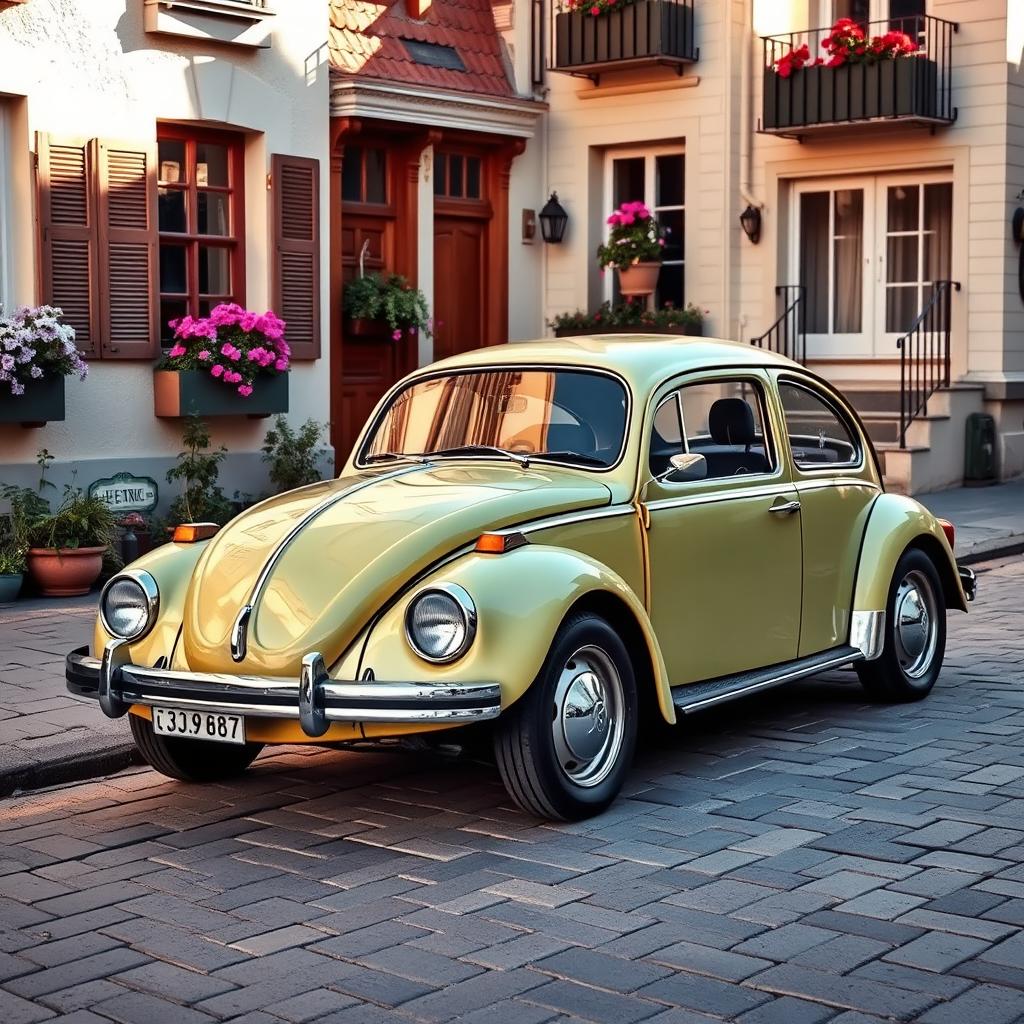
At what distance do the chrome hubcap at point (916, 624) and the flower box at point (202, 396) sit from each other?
680cm

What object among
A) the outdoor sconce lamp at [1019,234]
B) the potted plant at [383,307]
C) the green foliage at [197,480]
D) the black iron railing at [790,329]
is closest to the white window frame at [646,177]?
the black iron railing at [790,329]

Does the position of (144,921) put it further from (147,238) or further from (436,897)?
(147,238)

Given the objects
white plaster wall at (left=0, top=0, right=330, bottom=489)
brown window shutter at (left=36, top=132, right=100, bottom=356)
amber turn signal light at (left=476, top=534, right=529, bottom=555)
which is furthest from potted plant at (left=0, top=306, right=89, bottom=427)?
amber turn signal light at (left=476, top=534, right=529, bottom=555)

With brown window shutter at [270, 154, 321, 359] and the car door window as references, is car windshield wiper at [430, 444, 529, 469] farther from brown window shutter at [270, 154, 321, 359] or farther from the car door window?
brown window shutter at [270, 154, 321, 359]

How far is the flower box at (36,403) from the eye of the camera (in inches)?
460

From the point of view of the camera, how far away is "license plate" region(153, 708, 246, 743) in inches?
225

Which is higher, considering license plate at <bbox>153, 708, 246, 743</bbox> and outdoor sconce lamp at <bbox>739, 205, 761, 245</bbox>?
outdoor sconce lamp at <bbox>739, 205, 761, 245</bbox>

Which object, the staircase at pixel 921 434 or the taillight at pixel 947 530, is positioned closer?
the taillight at pixel 947 530

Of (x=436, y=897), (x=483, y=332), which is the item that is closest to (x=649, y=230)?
(x=483, y=332)

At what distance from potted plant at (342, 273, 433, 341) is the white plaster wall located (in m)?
0.78

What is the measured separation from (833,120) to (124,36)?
7.38 metres

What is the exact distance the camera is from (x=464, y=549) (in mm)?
5938

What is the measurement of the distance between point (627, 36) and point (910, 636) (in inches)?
446

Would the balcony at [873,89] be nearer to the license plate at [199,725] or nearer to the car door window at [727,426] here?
the car door window at [727,426]
